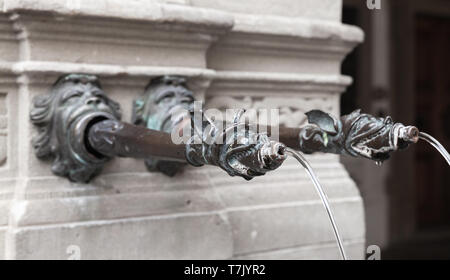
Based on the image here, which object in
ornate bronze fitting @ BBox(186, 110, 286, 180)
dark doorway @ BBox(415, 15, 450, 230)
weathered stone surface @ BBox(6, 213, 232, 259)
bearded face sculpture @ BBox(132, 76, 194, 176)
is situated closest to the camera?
ornate bronze fitting @ BBox(186, 110, 286, 180)

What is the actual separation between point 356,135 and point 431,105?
5367 millimetres

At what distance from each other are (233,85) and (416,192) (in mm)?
4860

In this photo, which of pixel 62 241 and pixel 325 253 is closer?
pixel 62 241

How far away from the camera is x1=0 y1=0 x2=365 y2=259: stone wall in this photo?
197cm

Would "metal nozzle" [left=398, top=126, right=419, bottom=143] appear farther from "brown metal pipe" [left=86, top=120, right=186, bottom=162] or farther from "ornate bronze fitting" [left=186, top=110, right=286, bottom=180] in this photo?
"brown metal pipe" [left=86, top=120, right=186, bottom=162]

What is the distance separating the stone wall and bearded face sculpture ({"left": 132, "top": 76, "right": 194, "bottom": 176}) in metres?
0.03

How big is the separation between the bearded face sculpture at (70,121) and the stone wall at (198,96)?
0.03 meters

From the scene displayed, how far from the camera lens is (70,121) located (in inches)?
77.5

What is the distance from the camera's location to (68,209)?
6.59 feet

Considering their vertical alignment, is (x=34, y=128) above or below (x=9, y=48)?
below

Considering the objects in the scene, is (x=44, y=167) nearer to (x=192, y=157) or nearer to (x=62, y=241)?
(x=62, y=241)

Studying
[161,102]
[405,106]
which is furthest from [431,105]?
[161,102]

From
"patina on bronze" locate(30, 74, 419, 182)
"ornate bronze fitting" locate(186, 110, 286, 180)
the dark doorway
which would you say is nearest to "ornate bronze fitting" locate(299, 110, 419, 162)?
"patina on bronze" locate(30, 74, 419, 182)
